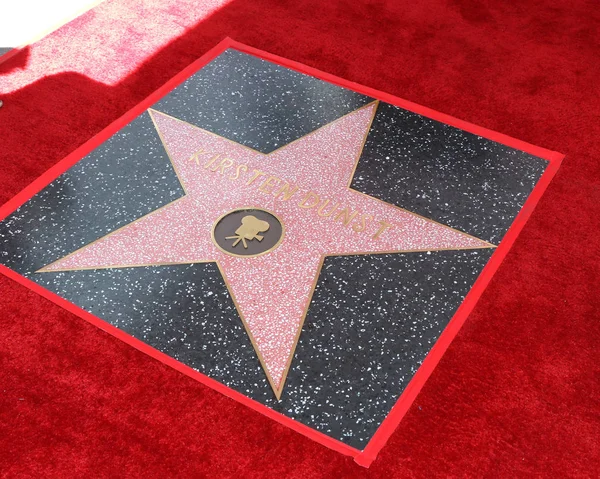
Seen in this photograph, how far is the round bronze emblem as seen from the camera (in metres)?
2.48

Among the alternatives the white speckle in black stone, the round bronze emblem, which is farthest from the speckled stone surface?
the round bronze emblem

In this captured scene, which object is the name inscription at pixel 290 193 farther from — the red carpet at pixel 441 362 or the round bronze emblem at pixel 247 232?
the red carpet at pixel 441 362

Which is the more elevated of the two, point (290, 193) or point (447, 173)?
point (447, 173)

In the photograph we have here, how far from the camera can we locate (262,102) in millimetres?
3059

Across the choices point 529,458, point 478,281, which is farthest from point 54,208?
point 529,458

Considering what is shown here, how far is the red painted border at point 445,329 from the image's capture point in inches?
79.0

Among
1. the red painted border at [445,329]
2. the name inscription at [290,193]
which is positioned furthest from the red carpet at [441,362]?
the name inscription at [290,193]

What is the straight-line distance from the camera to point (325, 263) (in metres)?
2.42

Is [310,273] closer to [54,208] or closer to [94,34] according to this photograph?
[54,208]

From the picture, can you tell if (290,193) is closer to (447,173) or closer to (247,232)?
(247,232)

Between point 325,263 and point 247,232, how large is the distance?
0.30 metres

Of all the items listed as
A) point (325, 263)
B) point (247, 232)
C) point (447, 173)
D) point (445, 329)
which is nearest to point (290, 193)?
point (247, 232)

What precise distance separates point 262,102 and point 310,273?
0.97m

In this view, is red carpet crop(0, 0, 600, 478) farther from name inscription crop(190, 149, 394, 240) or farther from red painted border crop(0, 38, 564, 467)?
name inscription crop(190, 149, 394, 240)
